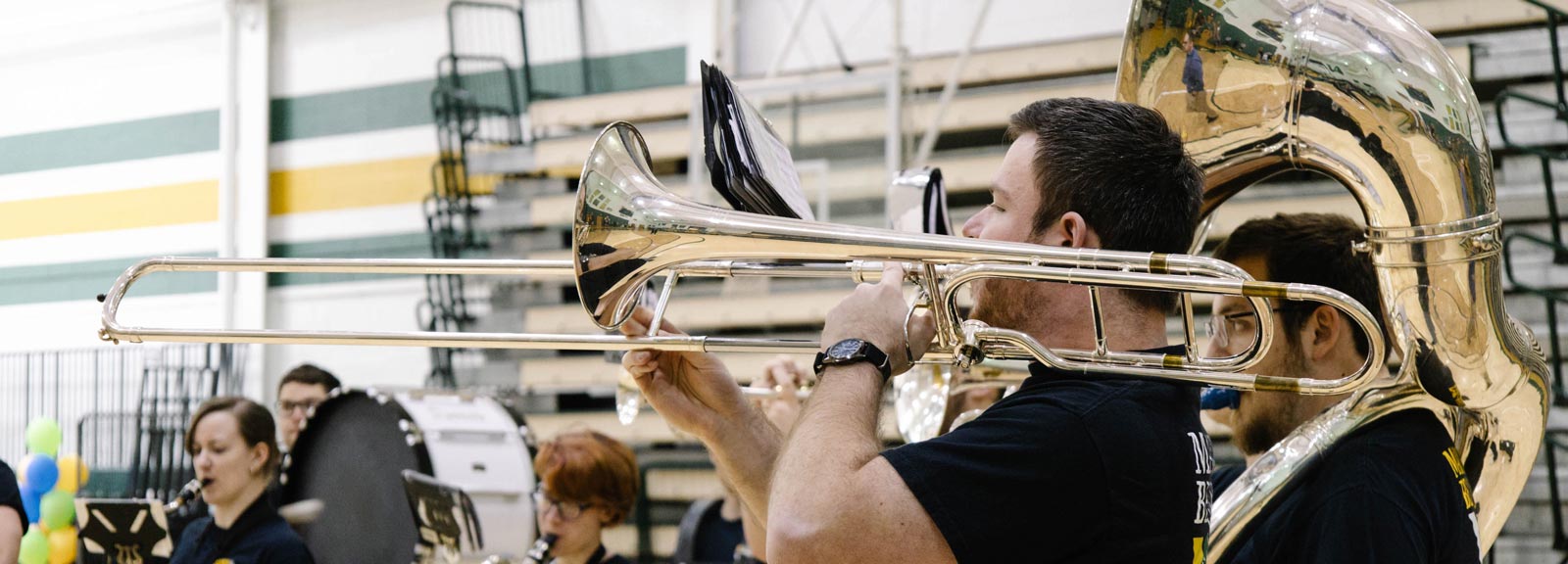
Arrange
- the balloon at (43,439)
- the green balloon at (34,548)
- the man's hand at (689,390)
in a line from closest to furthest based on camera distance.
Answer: the man's hand at (689,390) → the green balloon at (34,548) → the balloon at (43,439)

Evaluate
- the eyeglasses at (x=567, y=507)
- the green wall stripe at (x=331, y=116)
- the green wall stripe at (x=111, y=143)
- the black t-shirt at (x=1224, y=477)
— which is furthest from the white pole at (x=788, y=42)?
the black t-shirt at (x=1224, y=477)

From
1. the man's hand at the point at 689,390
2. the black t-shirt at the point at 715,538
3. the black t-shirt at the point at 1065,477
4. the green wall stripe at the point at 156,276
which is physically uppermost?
the green wall stripe at the point at 156,276

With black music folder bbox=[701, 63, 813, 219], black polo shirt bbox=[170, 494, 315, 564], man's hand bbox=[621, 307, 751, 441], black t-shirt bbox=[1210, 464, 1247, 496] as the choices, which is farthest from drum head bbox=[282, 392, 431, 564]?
black music folder bbox=[701, 63, 813, 219]

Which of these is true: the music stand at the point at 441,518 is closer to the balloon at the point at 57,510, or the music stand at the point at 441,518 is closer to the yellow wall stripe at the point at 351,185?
the balloon at the point at 57,510

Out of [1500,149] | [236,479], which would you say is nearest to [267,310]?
[236,479]

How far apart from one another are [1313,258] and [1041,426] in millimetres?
806

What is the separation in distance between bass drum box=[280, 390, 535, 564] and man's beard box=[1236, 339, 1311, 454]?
3.12m

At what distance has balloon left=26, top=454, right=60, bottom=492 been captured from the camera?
585 centimetres

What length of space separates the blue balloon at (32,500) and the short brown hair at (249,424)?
2.45 m

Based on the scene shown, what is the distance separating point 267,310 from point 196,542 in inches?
220

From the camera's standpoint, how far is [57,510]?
579 cm

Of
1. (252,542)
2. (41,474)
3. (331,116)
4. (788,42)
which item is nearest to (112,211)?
(331,116)

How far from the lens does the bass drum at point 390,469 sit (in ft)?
15.5

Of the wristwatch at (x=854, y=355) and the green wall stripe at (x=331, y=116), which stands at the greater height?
the green wall stripe at (x=331, y=116)
